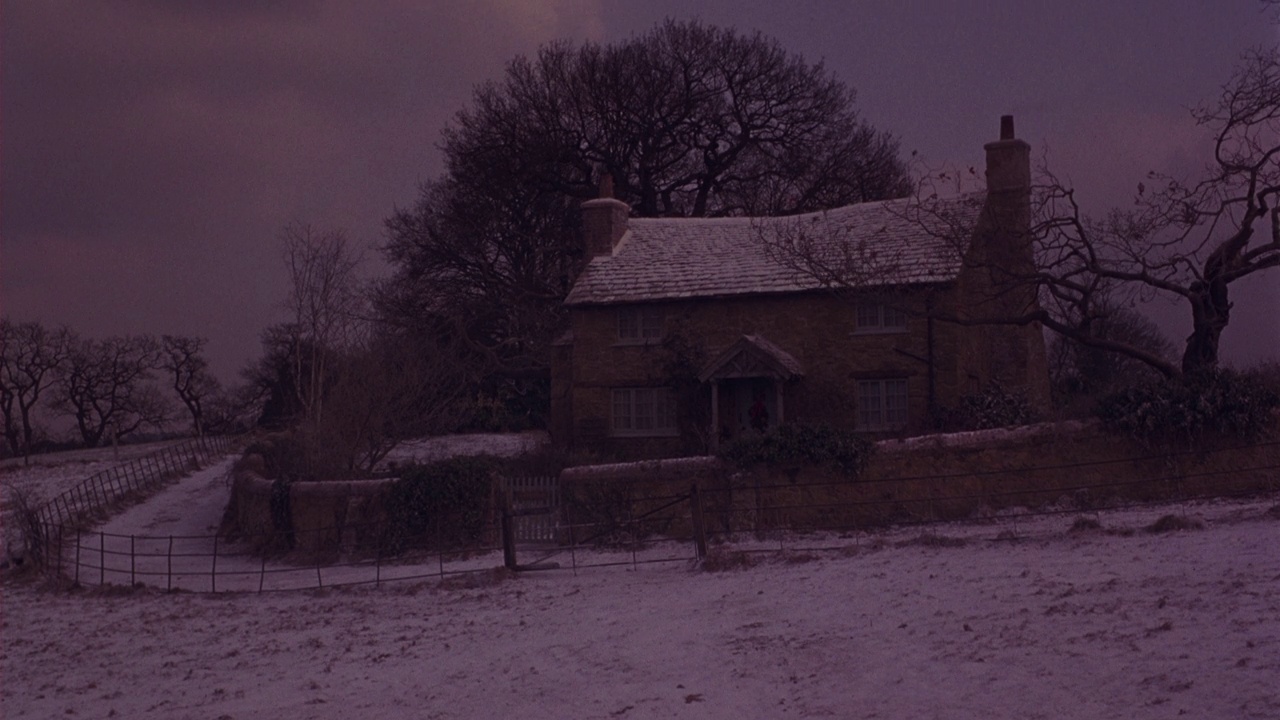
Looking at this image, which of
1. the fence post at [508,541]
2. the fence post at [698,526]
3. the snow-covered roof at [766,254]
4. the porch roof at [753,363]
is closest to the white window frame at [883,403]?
the porch roof at [753,363]

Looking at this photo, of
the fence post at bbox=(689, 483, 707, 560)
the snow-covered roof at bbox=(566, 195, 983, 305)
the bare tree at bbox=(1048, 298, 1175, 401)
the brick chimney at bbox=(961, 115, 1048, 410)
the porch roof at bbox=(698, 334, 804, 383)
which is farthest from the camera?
the bare tree at bbox=(1048, 298, 1175, 401)

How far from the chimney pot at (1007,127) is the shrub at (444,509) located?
54.3 feet

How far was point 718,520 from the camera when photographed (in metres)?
19.0

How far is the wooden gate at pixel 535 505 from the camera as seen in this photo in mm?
19797

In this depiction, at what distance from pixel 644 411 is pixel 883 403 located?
602 cm

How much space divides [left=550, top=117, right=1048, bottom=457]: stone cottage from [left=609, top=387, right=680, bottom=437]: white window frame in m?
0.04

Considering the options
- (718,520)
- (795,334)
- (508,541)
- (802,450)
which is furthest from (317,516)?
(795,334)

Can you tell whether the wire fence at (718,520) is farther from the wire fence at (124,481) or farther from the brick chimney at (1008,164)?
the brick chimney at (1008,164)

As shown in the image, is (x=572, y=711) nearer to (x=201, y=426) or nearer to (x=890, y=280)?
(x=890, y=280)

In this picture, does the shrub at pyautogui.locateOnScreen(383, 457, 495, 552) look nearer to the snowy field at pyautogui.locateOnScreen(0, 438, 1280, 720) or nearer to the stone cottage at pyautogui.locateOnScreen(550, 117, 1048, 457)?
the snowy field at pyautogui.locateOnScreen(0, 438, 1280, 720)

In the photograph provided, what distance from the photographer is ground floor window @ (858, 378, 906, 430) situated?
27.7m

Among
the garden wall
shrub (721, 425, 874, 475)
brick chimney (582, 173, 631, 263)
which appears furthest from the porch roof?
the garden wall

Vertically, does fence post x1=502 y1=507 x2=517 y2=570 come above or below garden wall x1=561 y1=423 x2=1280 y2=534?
below

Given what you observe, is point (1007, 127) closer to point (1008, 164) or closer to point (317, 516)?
point (1008, 164)
